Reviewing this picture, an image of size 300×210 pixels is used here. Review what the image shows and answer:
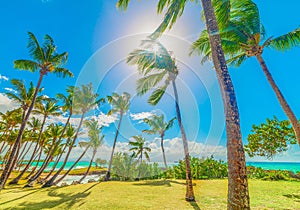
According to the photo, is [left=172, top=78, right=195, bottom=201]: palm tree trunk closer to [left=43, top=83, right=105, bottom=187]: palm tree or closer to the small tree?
the small tree

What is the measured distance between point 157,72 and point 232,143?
24.2ft

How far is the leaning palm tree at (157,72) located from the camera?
7.85m

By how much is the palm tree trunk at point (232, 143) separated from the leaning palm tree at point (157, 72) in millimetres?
3771

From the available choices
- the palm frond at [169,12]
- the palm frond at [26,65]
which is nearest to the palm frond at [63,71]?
the palm frond at [26,65]

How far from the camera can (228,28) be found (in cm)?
898

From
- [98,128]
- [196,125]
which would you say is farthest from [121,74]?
[98,128]

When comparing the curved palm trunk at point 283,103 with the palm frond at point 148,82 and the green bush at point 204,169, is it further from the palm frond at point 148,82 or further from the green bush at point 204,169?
the green bush at point 204,169

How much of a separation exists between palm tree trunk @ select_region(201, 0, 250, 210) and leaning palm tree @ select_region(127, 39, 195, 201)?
3.77 m

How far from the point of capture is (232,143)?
11.3 ft

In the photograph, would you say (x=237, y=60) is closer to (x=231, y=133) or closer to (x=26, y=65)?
(x=231, y=133)

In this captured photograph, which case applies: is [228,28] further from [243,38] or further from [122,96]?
[122,96]

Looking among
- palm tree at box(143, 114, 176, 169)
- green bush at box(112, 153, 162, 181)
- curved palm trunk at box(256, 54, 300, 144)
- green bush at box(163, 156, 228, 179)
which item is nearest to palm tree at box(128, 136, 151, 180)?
palm tree at box(143, 114, 176, 169)

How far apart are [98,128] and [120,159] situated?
7.01 m

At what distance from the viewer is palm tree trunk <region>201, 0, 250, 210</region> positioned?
3092 mm
